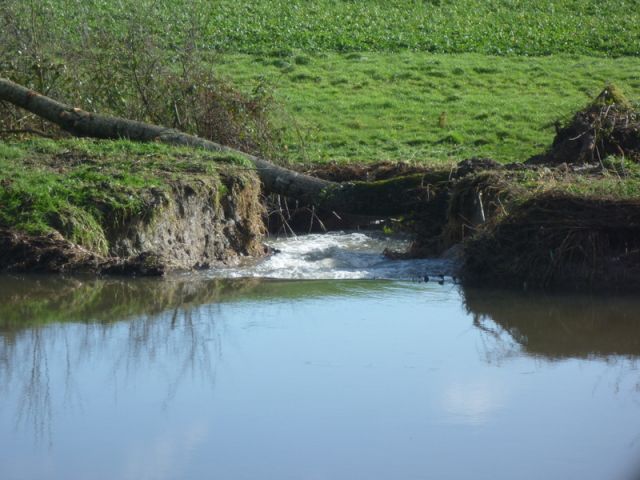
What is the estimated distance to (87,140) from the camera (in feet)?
49.3

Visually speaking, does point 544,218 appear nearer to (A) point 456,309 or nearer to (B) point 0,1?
(A) point 456,309

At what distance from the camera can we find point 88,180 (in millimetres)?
12328

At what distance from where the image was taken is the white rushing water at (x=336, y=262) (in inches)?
472

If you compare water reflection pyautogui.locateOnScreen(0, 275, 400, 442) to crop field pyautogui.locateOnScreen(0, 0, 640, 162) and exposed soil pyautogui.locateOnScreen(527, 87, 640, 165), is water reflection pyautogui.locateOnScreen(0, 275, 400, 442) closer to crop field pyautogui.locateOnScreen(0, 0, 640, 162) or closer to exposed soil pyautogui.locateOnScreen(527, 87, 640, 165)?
exposed soil pyautogui.locateOnScreen(527, 87, 640, 165)

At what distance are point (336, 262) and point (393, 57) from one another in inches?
632

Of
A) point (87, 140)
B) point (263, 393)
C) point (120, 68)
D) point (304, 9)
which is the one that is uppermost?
point (304, 9)

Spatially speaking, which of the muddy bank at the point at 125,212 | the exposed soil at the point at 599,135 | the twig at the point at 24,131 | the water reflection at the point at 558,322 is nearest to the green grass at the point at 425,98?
the exposed soil at the point at 599,135

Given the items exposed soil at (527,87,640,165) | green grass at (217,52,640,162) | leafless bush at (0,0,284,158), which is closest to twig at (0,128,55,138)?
leafless bush at (0,0,284,158)

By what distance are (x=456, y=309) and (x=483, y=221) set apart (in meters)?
2.53

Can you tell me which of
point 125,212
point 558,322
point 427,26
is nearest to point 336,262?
point 125,212

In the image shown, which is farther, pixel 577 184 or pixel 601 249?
pixel 577 184

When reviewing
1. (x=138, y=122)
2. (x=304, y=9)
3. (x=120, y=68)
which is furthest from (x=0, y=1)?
(x=304, y=9)

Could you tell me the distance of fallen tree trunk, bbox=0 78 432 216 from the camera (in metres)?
14.1

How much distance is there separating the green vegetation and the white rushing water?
1.21 m
